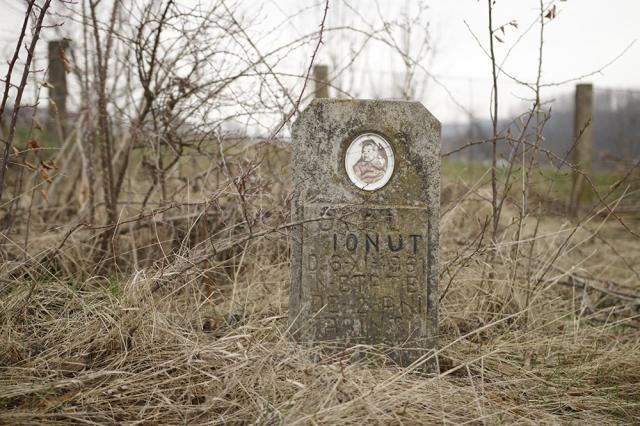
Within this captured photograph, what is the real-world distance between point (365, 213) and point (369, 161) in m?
0.21

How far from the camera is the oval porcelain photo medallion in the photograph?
2232 mm

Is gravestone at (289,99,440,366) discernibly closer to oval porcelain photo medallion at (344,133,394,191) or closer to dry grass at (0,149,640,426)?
oval porcelain photo medallion at (344,133,394,191)

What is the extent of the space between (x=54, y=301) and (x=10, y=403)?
0.64 m

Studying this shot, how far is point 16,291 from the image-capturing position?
233 centimetres

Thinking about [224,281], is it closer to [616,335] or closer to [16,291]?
[16,291]

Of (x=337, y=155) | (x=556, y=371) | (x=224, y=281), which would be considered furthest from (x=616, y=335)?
(x=224, y=281)

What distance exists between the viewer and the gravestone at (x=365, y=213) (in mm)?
2234

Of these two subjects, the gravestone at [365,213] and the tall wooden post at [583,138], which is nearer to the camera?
the gravestone at [365,213]

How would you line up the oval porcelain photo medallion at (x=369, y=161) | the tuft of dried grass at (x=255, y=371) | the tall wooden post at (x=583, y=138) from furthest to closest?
the tall wooden post at (x=583, y=138) → the oval porcelain photo medallion at (x=369, y=161) → the tuft of dried grass at (x=255, y=371)

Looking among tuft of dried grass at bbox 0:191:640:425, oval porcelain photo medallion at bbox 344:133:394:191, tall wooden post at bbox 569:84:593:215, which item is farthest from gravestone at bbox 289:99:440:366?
tall wooden post at bbox 569:84:593:215

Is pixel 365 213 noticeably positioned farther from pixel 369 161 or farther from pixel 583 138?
pixel 583 138

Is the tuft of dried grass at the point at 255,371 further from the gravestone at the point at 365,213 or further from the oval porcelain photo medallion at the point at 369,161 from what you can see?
the oval porcelain photo medallion at the point at 369,161

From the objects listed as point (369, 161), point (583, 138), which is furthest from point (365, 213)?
point (583, 138)

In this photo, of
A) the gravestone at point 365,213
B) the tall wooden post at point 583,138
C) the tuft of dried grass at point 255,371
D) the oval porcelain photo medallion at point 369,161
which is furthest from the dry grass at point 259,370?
the tall wooden post at point 583,138
